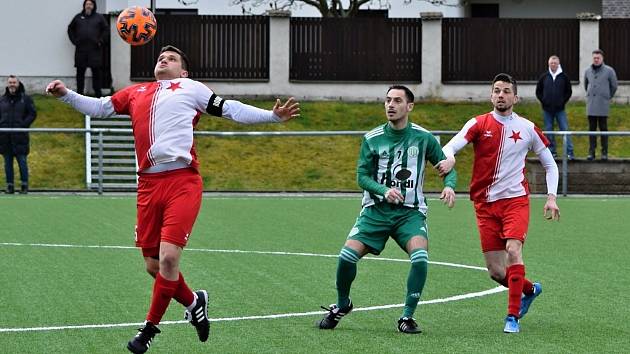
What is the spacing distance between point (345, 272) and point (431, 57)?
2583cm

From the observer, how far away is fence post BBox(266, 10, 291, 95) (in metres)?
36.0

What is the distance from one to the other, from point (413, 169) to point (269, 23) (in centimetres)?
2563

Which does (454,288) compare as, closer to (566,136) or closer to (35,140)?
(566,136)

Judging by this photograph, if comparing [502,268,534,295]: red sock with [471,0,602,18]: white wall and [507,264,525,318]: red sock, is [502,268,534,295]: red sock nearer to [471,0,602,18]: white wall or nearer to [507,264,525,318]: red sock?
[507,264,525,318]: red sock

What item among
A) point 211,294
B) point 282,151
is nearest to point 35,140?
point 282,151

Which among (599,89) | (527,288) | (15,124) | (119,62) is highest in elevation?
(119,62)

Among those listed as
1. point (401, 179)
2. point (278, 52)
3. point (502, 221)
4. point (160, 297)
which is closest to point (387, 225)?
point (401, 179)

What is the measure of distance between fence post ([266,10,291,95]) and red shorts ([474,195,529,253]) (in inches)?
985

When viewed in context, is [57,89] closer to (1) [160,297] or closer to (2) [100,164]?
(1) [160,297]

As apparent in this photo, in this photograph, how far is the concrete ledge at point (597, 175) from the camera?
91.2ft

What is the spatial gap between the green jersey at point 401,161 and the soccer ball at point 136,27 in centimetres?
217

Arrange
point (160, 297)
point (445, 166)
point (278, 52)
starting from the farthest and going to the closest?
point (278, 52) < point (445, 166) < point (160, 297)

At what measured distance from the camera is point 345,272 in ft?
35.4

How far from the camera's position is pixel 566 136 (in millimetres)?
27516
